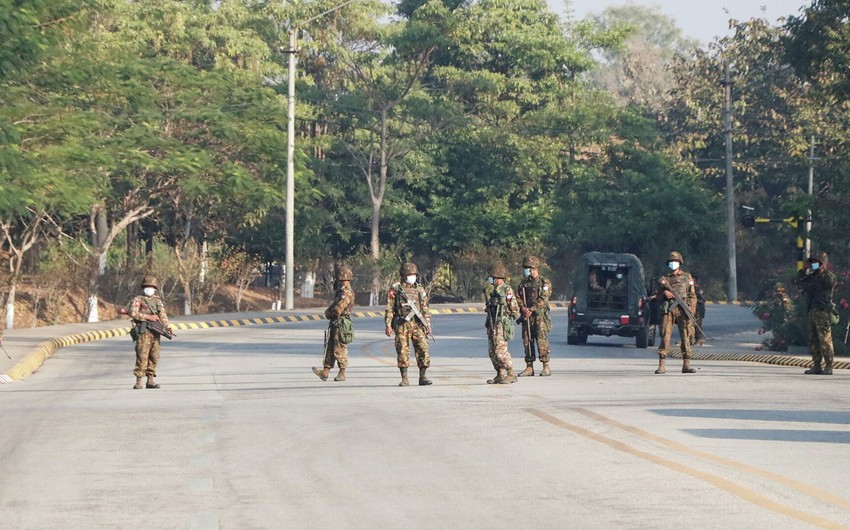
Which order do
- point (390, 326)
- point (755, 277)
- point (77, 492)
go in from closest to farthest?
point (77, 492), point (390, 326), point (755, 277)

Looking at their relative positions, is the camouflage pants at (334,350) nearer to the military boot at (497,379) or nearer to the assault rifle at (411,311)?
the assault rifle at (411,311)

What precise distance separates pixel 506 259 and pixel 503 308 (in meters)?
43.0

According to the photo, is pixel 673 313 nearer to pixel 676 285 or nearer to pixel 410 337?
pixel 676 285

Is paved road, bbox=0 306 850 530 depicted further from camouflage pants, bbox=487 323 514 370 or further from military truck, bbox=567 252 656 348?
military truck, bbox=567 252 656 348

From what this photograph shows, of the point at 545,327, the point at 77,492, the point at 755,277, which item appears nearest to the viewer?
the point at 77,492

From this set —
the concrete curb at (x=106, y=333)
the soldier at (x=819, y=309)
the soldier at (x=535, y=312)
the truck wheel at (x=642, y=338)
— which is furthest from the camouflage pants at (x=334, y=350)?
the truck wheel at (x=642, y=338)

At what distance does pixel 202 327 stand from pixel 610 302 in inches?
575

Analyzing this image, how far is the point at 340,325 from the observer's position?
22.9 meters

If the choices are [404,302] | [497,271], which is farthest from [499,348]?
[404,302]

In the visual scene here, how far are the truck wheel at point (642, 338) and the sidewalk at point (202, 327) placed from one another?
1.28m

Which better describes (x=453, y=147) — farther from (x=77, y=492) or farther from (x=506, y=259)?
(x=77, y=492)

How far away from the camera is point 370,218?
216 ft

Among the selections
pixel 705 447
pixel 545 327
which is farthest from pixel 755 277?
pixel 705 447

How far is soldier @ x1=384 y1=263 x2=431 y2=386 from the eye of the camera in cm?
2212
